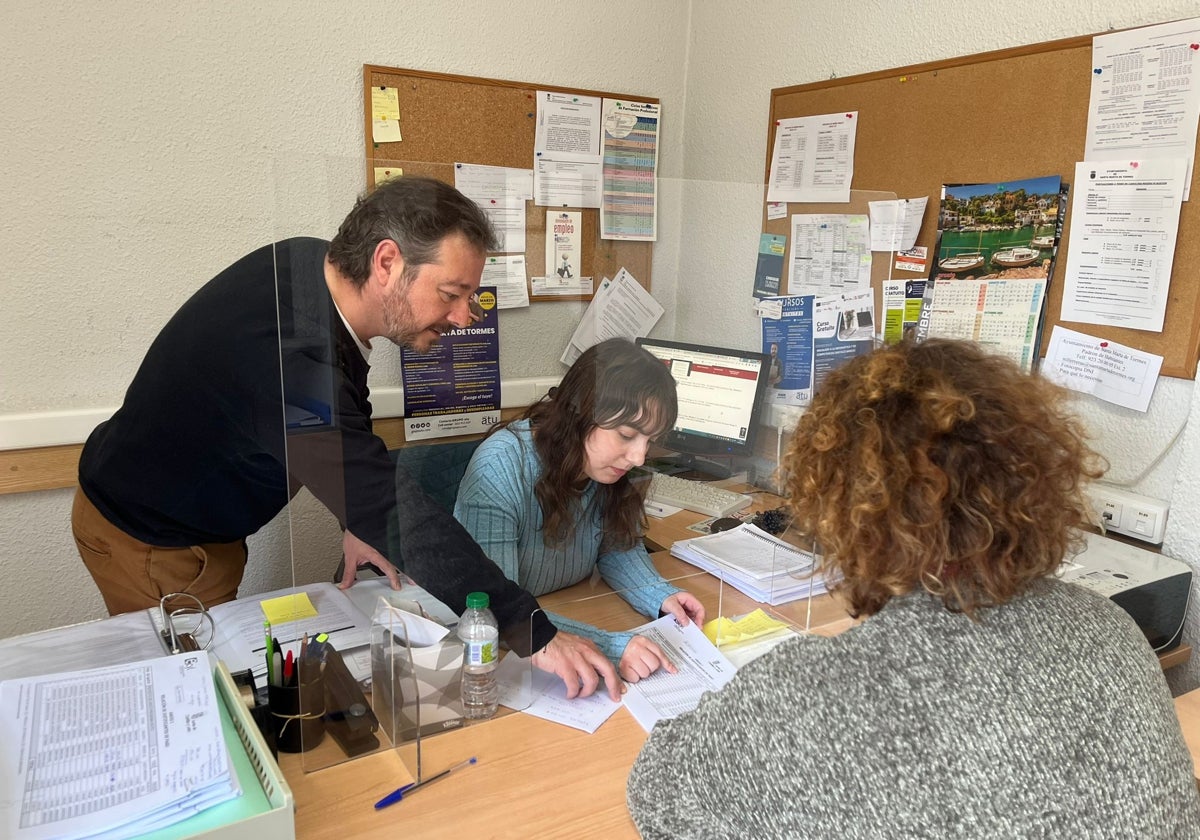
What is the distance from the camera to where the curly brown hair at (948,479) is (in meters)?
0.85

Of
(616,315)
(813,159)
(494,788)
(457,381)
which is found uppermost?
(813,159)

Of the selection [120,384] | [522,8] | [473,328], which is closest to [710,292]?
[473,328]

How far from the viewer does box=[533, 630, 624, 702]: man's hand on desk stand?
1.32 metres

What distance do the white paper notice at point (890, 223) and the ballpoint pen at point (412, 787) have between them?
1.58 m

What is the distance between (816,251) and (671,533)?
0.82 metres

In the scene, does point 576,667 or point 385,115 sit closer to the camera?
point 576,667

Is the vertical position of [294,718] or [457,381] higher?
[457,381]

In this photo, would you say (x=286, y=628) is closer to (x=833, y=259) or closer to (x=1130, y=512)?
(x=833, y=259)

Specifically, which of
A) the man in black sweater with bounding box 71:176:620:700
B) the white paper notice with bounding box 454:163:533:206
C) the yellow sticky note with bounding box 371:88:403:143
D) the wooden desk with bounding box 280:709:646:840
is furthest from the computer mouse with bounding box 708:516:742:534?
the yellow sticky note with bounding box 371:88:403:143

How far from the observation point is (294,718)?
1179mm

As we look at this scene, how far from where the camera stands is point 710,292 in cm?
200

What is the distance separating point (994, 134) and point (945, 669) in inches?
61.3

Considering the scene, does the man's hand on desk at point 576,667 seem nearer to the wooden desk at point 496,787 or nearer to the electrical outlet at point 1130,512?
the wooden desk at point 496,787

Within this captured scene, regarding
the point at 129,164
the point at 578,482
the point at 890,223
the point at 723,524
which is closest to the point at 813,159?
the point at 890,223
